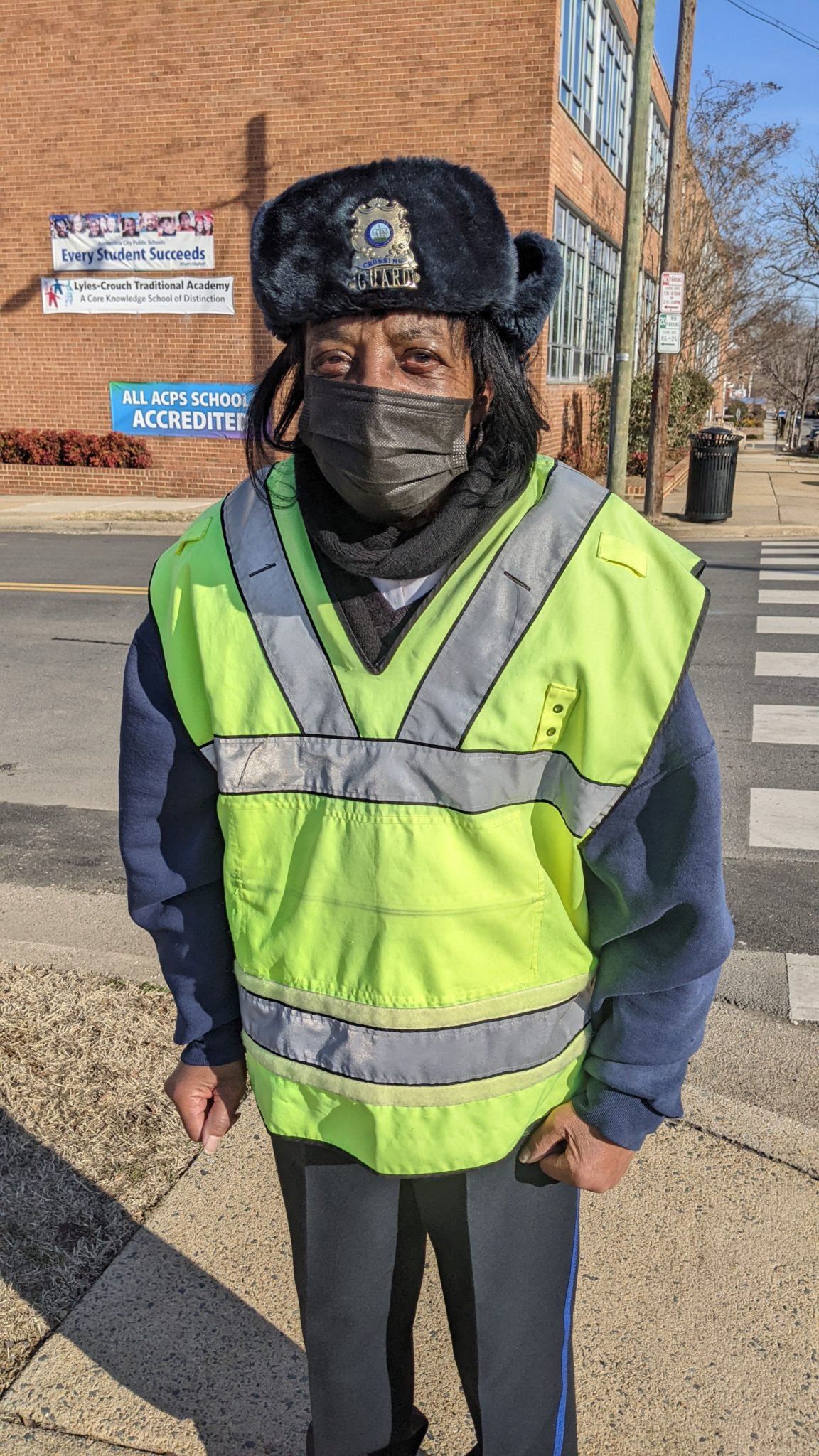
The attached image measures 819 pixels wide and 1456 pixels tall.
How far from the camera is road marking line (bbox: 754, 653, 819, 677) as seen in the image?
7984mm

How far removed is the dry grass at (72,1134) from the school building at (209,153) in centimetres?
1380

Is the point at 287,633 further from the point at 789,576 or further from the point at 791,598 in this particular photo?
the point at 789,576

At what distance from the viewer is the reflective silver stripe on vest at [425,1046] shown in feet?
4.92

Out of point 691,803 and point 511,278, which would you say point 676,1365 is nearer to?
point 691,803

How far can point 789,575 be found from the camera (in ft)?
39.5

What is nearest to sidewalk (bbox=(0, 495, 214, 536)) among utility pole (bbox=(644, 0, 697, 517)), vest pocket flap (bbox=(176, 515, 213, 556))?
utility pole (bbox=(644, 0, 697, 517))

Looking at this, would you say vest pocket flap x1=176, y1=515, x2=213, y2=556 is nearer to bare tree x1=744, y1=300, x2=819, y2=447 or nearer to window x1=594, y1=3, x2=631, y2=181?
window x1=594, y1=3, x2=631, y2=181

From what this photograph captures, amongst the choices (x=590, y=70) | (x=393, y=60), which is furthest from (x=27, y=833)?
(x=590, y=70)

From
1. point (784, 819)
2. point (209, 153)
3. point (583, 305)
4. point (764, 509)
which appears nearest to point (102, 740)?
point (784, 819)

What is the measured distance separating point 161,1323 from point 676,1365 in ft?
3.35

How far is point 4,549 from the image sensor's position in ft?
45.7

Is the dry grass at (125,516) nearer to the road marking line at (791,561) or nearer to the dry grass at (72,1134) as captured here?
the road marking line at (791,561)

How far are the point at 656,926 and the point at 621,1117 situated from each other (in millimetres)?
273

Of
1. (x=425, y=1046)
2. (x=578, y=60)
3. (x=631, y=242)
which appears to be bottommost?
(x=425, y=1046)
